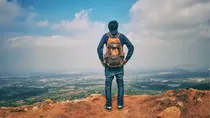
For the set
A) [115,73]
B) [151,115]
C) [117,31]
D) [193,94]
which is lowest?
[151,115]

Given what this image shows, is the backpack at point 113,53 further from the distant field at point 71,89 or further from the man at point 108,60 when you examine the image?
the distant field at point 71,89

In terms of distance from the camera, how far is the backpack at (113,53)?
7.70 metres

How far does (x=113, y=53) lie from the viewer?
25.4 feet

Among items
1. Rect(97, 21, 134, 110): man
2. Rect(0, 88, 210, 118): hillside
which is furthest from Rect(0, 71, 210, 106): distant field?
Rect(97, 21, 134, 110): man

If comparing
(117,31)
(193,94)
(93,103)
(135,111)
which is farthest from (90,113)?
(193,94)

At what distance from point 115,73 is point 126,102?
1.94 metres

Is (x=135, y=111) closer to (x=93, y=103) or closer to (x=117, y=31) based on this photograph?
(x=93, y=103)

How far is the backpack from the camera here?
7.70 m

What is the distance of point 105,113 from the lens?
7.75 metres

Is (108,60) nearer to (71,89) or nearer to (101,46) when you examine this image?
(101,46)

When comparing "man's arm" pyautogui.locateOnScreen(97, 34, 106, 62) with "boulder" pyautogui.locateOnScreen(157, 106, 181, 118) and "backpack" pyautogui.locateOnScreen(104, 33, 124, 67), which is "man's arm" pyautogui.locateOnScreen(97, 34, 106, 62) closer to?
"backpack" pyautogui.locateOnScreen(104, 33, 124, 67)

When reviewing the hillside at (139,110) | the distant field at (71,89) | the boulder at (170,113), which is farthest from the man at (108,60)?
the distant field at (71,89)

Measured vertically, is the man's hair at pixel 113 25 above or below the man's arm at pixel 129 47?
above

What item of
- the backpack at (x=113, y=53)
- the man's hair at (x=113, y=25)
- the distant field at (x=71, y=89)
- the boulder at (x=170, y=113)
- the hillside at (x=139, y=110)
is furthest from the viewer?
the distant field at (x=71, y=89)
